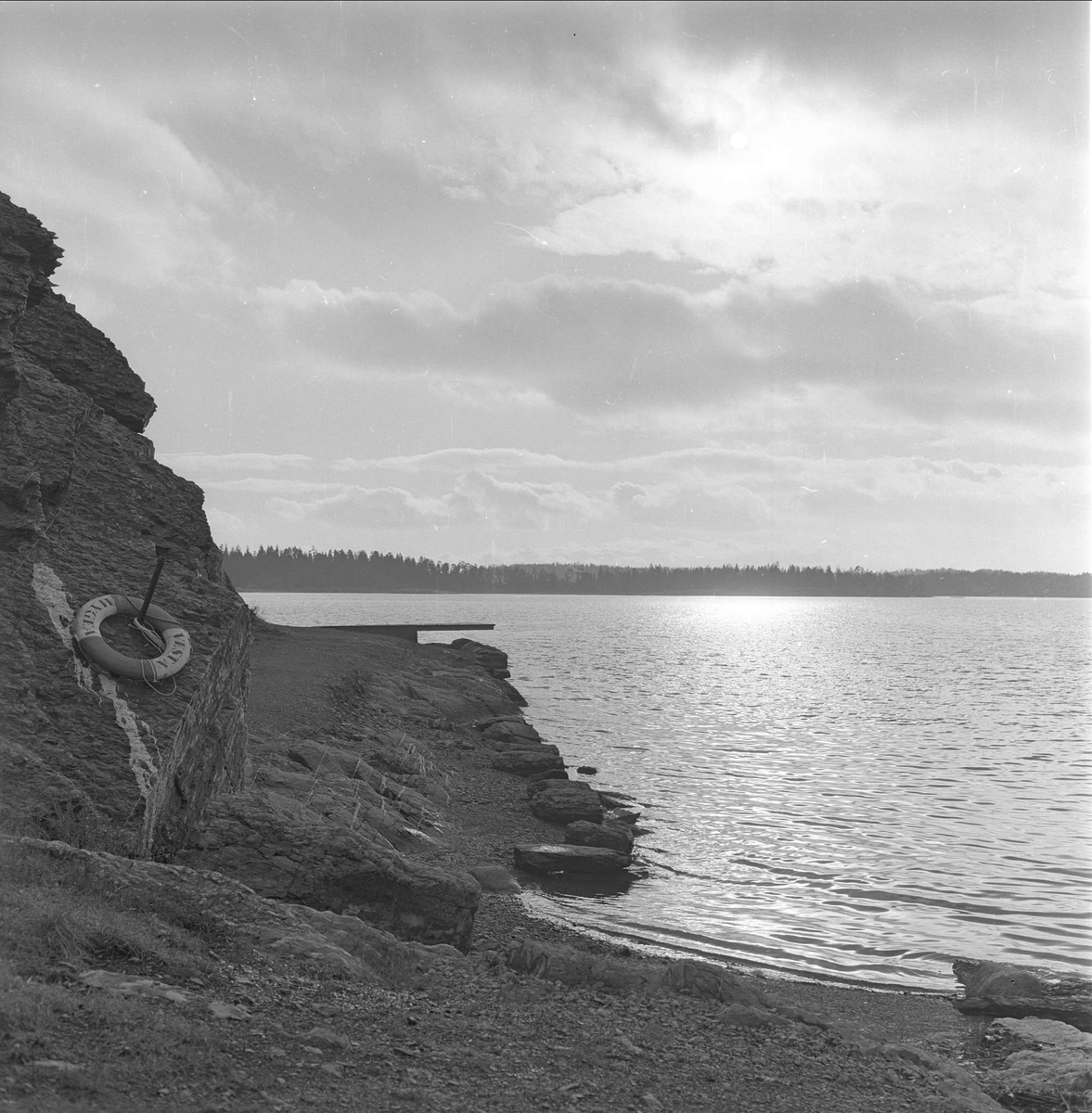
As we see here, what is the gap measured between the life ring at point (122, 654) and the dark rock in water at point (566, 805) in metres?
11.6

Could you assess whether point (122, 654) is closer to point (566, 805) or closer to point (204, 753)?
point (204, 753)

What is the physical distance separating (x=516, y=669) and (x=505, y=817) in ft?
138

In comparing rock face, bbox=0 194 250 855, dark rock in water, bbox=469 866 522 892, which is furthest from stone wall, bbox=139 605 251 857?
dark rock in water, bbox=469 866 522 892

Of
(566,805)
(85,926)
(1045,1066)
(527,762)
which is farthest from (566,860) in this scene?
(85,926)

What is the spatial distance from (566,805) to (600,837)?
240 centimetres

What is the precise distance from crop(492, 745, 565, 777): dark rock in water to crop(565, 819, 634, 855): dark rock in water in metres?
6.68

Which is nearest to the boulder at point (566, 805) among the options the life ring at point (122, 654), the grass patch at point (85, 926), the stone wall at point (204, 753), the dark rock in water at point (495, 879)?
the dark rock in water at point (495, 879)

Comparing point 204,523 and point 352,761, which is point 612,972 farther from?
point 352,761

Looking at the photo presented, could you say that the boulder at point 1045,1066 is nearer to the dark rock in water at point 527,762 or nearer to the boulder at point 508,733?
the dark rock in water at point 527,762

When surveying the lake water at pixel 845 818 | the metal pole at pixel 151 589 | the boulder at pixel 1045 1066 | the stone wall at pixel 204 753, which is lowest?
the lake water at pixel 845 818

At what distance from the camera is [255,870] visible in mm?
8969

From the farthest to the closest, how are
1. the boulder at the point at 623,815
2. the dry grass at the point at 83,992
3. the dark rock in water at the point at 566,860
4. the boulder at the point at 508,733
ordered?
the boulder at the point at 508,733, the boulder at the point at 623,815, the dark rock in water at the point at 566,860, the dry grass at the point at 83,992

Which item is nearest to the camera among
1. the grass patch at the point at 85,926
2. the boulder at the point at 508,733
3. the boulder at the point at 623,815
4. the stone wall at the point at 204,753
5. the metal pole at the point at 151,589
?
the grass patch at the point at 85,926

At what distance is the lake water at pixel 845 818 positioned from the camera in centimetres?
1434
